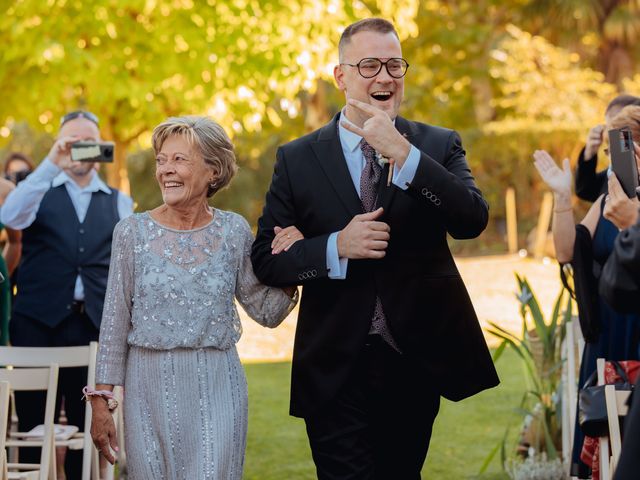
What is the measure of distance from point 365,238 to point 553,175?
1.99 m

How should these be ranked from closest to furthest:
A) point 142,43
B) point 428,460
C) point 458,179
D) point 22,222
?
point 458,179 → point 22,222 → point 428,460 → point 142,43

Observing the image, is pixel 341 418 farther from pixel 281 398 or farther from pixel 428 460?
pixel 281 398

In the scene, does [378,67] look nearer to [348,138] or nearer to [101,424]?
[348,138]

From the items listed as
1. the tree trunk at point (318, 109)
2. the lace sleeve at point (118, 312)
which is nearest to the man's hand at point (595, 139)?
the lace sleeve at point (118, 312)

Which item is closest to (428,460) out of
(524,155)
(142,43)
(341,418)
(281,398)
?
(281,398)

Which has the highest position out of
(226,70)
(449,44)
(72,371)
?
(449,44)

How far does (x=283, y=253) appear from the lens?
4.15m

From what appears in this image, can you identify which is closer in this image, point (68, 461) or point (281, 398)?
point (68, 461)

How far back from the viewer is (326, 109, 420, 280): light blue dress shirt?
3.93 metres

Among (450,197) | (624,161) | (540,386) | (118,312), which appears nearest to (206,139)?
(118,312)

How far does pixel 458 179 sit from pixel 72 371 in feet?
10.3

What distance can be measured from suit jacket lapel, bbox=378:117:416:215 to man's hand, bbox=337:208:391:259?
135 millimetres

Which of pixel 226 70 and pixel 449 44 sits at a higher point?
pixel 449 44

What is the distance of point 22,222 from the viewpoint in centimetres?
628
